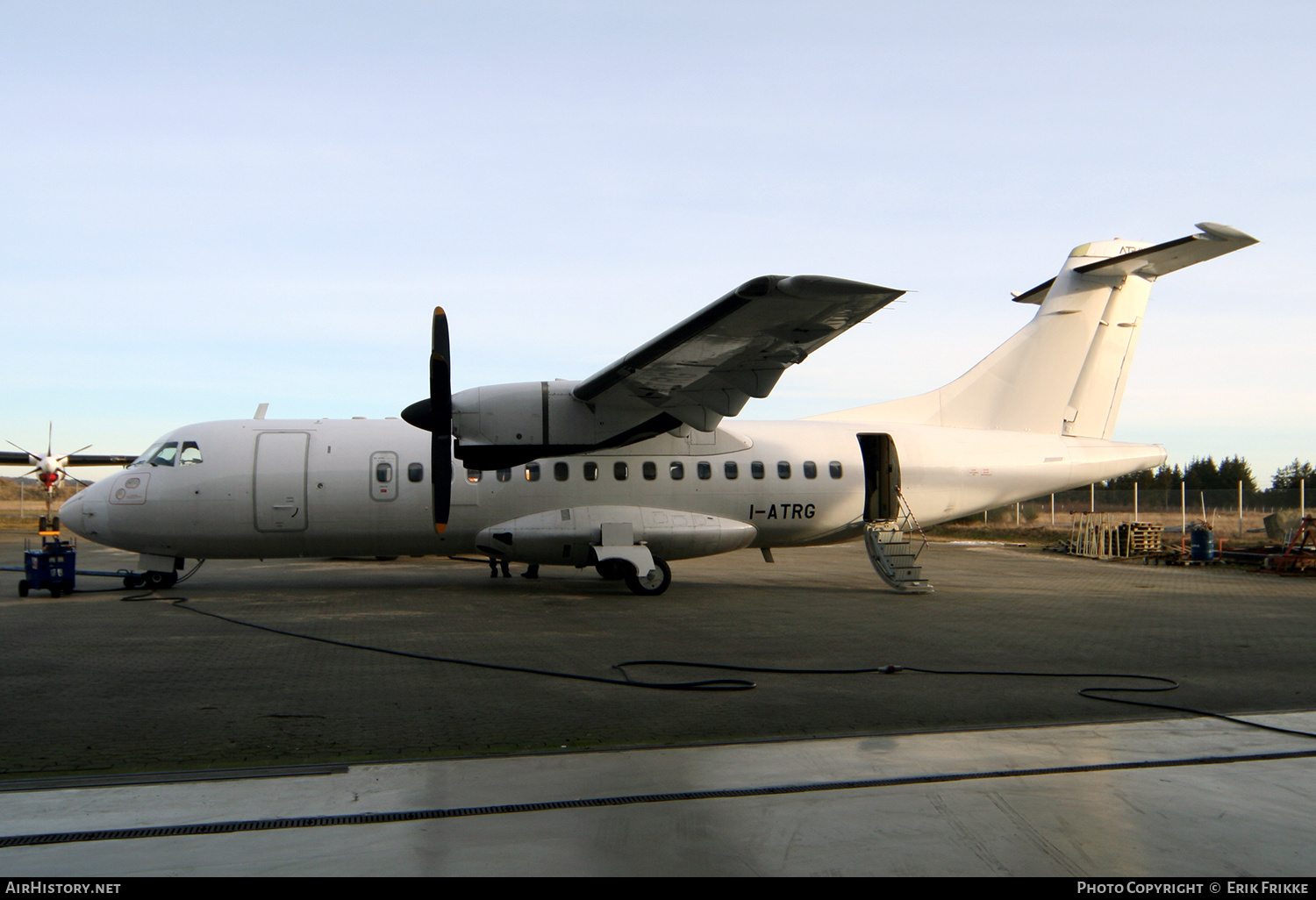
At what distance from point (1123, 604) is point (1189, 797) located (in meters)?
10.2

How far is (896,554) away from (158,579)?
44.5 ft

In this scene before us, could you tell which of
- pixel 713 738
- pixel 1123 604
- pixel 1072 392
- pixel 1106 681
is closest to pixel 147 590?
pixel 713 738

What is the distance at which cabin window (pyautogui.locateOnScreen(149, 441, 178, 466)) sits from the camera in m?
15.2

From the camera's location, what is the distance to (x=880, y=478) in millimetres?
16594

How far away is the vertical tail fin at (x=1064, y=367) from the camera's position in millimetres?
17250

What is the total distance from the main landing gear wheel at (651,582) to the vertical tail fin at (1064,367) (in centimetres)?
521

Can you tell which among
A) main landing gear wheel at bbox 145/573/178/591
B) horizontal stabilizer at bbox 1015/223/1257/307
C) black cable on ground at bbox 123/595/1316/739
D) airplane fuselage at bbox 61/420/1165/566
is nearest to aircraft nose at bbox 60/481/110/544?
airplane fuselage at bbox 61/420/1165/566

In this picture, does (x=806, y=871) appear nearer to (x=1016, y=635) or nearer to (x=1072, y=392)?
(x=1016, y=635)

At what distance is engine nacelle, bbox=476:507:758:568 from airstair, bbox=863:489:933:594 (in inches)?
98.0

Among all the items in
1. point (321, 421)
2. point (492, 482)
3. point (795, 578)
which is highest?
point (321, 421)

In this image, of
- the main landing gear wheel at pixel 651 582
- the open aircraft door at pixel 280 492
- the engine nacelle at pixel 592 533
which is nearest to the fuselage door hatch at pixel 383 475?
the open aircraft door at pixel 280 492

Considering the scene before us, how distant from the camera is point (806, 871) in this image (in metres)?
3.58

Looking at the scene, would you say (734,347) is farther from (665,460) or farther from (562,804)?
(562,804)

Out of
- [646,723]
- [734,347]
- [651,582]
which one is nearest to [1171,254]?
[734,347]
